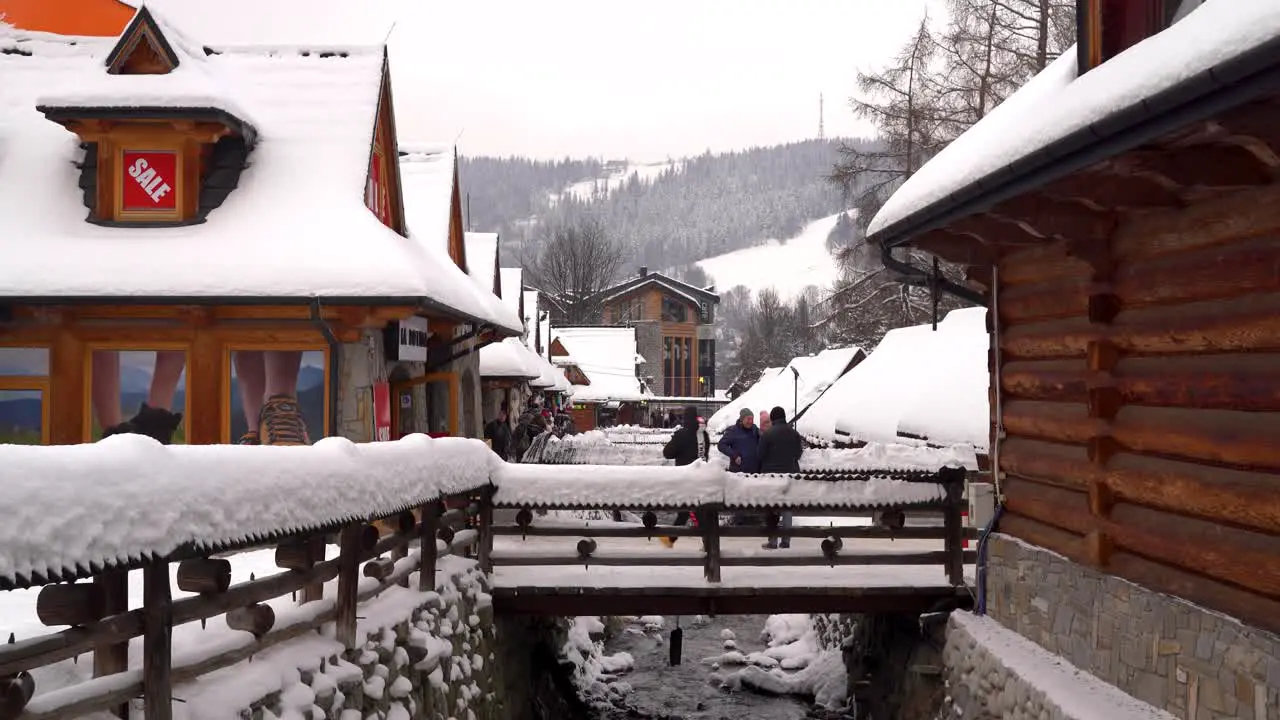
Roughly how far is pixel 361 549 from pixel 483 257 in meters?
16.6

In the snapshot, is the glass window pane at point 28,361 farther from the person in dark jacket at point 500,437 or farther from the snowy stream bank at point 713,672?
the person in dark jacket at point 500,437

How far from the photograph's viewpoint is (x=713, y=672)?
50.2 feet

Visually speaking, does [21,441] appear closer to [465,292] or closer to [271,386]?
[271,386]

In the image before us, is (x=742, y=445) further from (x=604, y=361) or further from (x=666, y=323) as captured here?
(x=666, y=323)

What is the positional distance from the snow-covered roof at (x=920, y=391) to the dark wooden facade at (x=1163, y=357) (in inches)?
281

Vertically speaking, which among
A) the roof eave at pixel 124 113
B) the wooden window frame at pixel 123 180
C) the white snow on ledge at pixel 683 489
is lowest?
the white snow on ledge at pixel 683 489

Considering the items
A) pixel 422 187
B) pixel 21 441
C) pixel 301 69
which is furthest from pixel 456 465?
pixel 422 187

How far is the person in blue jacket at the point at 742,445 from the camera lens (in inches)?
507

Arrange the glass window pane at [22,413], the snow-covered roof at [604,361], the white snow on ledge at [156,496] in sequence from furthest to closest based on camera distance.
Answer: the snow-covered roof at [604,361]
the glass window pane at [22,413]
the white snow on ledge at [156,496]

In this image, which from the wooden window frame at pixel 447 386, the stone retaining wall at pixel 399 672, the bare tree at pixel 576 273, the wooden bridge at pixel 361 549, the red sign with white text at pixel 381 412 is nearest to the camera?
the wooden bridge at pixel 361 549

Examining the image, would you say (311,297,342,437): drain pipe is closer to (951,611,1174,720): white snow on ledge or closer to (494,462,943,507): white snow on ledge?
(494,462,943,507): white snow on ledge

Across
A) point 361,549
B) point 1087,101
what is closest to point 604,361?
point 361,549

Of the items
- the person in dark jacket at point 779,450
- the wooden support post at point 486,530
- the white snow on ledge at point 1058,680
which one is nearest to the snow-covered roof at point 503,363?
the person in dark jacket at point 779,450

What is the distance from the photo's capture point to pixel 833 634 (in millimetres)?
14797
